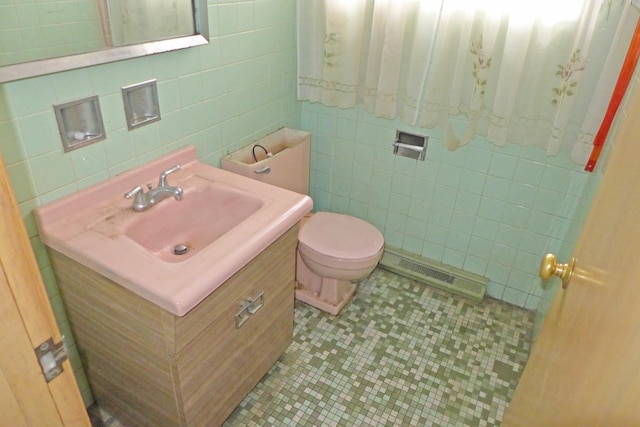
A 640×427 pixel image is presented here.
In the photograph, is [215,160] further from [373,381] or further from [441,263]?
[441,263]

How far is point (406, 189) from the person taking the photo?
225 cm

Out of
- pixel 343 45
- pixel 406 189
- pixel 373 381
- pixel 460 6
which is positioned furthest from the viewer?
pixel 406 189

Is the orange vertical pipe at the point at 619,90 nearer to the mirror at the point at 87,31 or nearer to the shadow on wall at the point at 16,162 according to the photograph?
the mirror at the point at 87,31

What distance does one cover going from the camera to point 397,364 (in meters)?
1.88

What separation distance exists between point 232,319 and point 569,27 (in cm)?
150

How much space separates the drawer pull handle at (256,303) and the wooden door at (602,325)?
81cm

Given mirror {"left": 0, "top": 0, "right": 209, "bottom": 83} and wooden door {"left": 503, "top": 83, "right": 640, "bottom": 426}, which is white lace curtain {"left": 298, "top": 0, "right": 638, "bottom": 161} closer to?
mirror {"left": 0, "top": 0, "right": 209, "bottom": 83}

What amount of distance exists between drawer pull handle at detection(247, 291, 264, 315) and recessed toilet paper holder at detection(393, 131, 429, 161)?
1076mm

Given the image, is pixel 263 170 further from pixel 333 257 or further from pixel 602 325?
pixel 602 325

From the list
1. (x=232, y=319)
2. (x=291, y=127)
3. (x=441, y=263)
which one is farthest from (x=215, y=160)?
(x=441, y=263)

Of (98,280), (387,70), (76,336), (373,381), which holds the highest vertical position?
(387,70)

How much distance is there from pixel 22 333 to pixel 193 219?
3.17 ft

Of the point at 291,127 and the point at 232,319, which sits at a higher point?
the point at 291,127

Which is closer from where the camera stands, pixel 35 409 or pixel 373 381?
pixel 35 409
